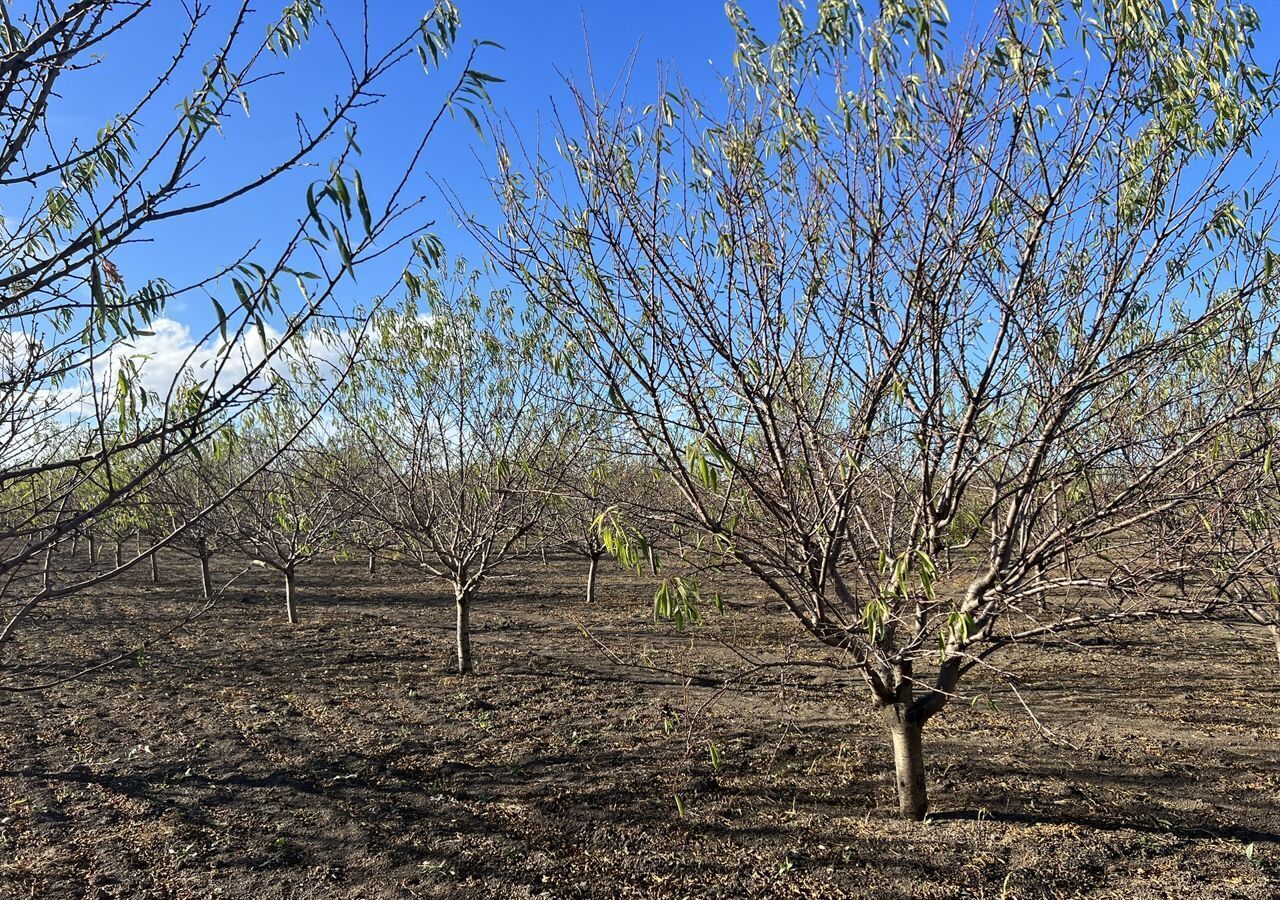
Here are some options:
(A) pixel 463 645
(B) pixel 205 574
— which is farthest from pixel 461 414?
(B) pixel 205 574

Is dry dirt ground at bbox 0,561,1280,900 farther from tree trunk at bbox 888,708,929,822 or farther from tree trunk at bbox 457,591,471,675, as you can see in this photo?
tree trunk at bbox 457,591,471,675

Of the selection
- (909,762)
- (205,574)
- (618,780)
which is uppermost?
(205,574)

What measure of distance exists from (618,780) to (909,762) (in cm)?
211

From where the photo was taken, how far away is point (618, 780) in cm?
543

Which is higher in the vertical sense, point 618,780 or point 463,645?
point 463,645

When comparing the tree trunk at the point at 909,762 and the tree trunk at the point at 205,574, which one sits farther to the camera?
the tree trunk at the point at 205,574

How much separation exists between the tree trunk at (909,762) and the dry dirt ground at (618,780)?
0.56ft

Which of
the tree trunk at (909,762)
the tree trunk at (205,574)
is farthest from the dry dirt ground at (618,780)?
the tree trunk at (205,574)

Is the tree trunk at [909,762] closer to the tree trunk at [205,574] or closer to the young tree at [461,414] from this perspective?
the young tree at [461,414]

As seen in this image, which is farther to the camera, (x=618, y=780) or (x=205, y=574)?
(x=205, y=574)

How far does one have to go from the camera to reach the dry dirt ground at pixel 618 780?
13.3 ft

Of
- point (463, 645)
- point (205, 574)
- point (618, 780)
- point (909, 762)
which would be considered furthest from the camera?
point (205, 574)

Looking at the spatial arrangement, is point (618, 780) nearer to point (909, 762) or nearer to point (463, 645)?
point (909, 762)

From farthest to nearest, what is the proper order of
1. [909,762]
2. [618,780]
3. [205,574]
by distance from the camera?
[205,574] < [618,780] < [909,762]
